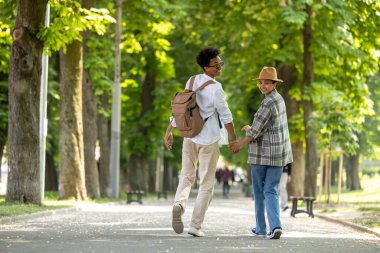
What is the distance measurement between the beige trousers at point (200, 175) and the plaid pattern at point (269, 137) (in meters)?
0.48

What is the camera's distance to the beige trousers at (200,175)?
1227 centimetres

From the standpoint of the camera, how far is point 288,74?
35938 mm

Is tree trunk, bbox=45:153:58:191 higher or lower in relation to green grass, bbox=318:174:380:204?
higher

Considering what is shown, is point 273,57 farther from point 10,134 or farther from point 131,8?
point 10,134

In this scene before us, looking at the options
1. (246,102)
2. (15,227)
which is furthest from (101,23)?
(246,102)

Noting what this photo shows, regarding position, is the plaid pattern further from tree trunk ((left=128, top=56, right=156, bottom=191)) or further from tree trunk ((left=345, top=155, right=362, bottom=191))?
tree trunk ((left=345, top=155, right=362, bottom=191))

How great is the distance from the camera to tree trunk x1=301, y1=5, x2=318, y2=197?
30.5 metres

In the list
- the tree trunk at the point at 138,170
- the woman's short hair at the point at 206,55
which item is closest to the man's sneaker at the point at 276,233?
the woman's short hair at the point at 206,55

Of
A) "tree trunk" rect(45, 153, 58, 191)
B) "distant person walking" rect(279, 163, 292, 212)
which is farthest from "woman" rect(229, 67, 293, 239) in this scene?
"tree trunk" rect(45, 153, 58, 191)

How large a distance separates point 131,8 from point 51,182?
11.8 meters

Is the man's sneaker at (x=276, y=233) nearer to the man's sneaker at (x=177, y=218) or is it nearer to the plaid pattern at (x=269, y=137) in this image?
the plaid pattern at (x=269, y=137)

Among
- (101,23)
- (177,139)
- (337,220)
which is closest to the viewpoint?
(337,220)

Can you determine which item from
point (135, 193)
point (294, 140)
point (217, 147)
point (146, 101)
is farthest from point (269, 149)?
point (146, 101)

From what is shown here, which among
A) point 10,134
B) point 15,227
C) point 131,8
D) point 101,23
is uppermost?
point 131,8
